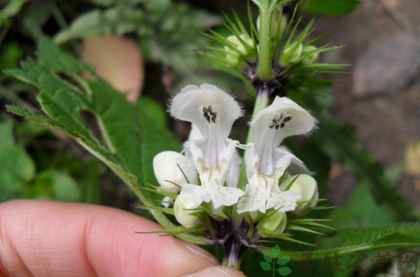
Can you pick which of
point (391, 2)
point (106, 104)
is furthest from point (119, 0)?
point (391, 2)

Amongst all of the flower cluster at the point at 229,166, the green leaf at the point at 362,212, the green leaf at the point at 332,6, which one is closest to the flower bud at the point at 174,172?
the flower cluster at the point at 229,166

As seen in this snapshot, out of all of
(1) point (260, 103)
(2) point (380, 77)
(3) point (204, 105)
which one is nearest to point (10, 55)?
(3) point (204, 105)

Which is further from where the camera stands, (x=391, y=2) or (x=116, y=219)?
(x=391, y=2)

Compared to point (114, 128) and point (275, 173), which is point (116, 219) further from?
point (275, 173)

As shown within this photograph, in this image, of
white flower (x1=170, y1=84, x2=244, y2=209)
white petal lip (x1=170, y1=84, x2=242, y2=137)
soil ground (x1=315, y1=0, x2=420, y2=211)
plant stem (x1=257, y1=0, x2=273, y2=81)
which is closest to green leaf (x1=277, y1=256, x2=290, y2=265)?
white flower (x1=170, y1=84, x2=244, y2=209)

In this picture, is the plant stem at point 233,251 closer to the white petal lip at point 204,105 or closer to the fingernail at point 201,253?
the fingernail at point 201,253

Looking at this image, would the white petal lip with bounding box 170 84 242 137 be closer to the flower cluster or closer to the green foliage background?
the flower cluster
